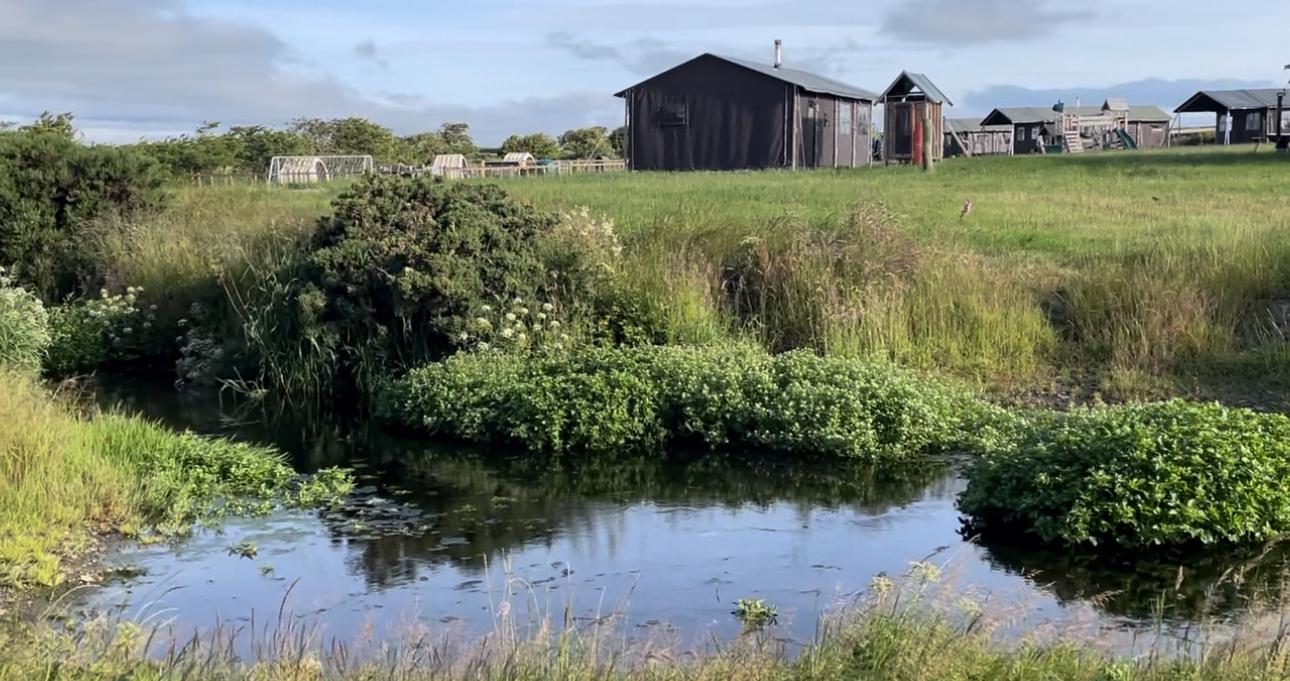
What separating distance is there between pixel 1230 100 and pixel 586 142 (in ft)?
115

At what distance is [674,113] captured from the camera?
134ft

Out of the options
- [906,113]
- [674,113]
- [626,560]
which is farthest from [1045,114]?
[626,560]

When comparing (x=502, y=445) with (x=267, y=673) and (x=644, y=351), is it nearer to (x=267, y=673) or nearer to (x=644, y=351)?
(x=644, y=351)

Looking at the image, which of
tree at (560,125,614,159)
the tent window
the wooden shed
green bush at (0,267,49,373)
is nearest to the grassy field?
green bush at (0,267,49,373)

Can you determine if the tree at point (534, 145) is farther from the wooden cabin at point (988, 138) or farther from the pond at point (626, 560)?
the pond at point (626, 560)

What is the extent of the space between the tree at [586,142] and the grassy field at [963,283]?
52.7m

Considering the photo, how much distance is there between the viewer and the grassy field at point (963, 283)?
1319 cm

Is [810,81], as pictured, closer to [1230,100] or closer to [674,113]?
[674,113]

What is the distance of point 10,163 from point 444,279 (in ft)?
33.1

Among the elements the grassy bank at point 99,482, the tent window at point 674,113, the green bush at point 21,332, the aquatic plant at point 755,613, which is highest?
the tent window at point 674,113

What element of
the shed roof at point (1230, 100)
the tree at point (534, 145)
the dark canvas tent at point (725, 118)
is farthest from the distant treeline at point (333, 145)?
the shed roof at point (1230, 100)

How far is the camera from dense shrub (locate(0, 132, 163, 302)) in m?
19.6

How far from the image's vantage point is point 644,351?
503 inches

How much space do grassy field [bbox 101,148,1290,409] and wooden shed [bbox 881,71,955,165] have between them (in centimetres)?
2373
